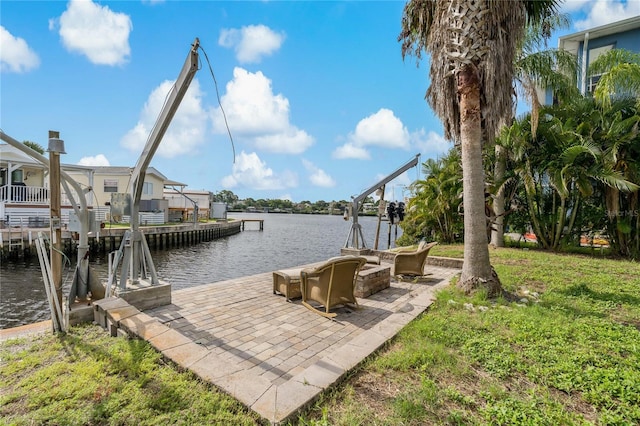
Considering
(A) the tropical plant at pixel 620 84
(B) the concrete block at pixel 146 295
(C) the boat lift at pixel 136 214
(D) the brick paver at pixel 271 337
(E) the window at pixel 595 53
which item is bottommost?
(D) the brick paver at pixel 271 337

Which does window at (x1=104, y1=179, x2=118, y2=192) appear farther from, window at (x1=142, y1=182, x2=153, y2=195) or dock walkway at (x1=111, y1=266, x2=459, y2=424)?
dock walkway at (x1=111, y1=266, x2=459, y2=424)

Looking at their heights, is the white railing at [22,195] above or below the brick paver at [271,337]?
above

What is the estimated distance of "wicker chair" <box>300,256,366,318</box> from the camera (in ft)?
17.0

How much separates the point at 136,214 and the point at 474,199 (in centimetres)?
604

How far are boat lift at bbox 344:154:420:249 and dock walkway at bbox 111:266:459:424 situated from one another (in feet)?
13.4

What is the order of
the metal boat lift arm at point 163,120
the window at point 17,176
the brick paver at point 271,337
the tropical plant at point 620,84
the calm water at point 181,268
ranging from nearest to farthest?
the brick paver at point 271,337 < the metal boat lift arm at point 163,120 < the calm water at point 181,268 < the tropical plant at point 620,84 < the window at point 17,176

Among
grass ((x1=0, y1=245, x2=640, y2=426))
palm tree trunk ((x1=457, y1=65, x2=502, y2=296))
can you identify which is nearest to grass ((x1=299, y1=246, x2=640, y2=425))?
grass ((x1=0, y1=245, x2=640, y2=426))

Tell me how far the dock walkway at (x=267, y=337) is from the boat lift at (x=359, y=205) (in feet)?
13.4

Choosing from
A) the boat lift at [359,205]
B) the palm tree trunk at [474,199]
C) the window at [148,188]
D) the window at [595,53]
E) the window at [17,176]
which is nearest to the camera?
the palm tree trunk at [474,199]

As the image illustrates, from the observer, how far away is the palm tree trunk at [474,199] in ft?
19.5

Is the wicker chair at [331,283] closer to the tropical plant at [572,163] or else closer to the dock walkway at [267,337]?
the dock walkway at [267,337]

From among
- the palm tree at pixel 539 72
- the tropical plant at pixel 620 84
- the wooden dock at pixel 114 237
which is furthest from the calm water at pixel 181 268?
the tropical plant at pixel 620 84

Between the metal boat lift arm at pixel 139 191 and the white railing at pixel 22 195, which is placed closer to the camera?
the metal boat lift arm at pixel 139 191

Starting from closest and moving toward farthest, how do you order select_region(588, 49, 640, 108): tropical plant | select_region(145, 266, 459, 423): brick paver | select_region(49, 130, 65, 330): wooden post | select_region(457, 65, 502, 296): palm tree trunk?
1. select_region(145, 266, 459, 423): brick paver
2. select_region(49, 130, 65, 330): wooden post
3. select_region(457, 65, 502, 296): palm tree trunk
4. select_region(588, 49, 640, 108): tropical plant
